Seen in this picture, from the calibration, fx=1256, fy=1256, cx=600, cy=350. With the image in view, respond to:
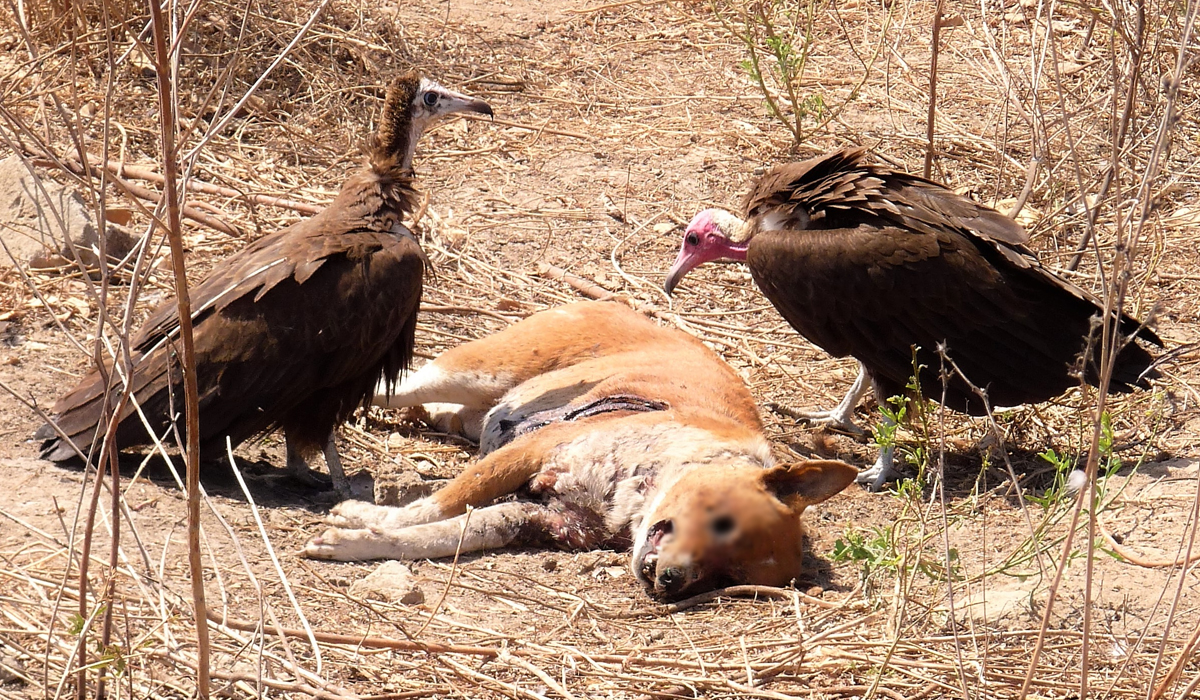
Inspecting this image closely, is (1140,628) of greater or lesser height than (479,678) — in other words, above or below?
above

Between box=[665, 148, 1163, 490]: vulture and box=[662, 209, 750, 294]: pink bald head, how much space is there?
717mm

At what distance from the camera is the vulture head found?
5516 millimetres

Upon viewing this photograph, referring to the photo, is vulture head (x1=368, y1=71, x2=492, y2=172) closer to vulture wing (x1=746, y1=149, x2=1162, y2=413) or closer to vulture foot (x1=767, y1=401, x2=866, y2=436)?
vulture wing (x1=746, y1=149, x2=1162, y2=413)

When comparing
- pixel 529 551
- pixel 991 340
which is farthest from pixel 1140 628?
pixel 529 551

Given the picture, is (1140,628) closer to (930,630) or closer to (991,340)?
(930,630)

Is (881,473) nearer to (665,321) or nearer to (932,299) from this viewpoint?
(932,299)

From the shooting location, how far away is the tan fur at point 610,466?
420 centimetres

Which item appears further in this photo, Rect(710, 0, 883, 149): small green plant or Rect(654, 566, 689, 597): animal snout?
Rect(710, 0, 883, 149): small green plant

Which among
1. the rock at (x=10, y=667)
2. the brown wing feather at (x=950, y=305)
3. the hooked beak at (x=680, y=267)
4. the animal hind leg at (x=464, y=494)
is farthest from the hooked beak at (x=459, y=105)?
the rock at (x=10, y=667)

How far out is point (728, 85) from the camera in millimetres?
9719

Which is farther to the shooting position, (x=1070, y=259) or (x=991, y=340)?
(x=1070, y=259)

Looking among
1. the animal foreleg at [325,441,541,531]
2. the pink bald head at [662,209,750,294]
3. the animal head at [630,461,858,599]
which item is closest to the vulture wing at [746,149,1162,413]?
the pink bald head at [662,209,750,294]

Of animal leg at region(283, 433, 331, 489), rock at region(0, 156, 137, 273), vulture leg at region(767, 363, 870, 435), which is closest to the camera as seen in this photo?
animal leg at region(283, 433, 331, 489)

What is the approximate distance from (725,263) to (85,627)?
5431 millimetres
